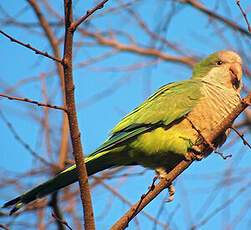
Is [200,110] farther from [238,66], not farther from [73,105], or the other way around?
[73,105]

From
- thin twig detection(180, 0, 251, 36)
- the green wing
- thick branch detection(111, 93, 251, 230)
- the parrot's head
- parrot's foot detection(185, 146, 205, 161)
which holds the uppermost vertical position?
thin twig detection(180, 0, 251, 36)

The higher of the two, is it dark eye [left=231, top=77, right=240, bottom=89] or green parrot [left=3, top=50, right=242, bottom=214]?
dark eye [left=231, top=77, right=240, bottom=89]

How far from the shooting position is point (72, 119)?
263cm

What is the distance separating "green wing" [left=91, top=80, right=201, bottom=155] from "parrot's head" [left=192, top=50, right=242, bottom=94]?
30 cm

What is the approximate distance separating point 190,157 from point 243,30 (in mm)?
3088

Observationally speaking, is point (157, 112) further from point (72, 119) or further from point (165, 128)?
point (72, 119)

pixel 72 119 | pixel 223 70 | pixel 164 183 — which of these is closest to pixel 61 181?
pixel 164 183

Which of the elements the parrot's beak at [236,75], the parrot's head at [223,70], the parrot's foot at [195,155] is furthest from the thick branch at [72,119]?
the parrot's beak at [236,75]

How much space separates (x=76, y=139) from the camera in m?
2.68

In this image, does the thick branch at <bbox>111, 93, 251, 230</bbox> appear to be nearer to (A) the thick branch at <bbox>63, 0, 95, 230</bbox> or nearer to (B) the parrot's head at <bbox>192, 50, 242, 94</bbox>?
(A) the thick branch at <bbox>63, 0, 95, 230</bbox>

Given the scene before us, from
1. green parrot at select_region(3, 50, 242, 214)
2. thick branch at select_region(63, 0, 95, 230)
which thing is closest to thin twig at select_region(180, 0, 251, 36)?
green parrot at select_region(3, 50, 242, 214)

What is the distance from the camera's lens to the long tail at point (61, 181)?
133 inches

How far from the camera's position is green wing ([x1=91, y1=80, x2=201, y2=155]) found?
4035 mm

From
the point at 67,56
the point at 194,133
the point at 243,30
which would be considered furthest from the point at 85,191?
the point at 243,30
